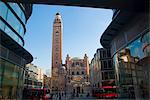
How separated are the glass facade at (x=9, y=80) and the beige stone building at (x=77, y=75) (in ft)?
254

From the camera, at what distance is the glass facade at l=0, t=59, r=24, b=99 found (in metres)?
20.4

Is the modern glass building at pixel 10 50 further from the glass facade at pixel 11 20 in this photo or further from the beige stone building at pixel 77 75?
the beige stone building at pixel 77 75

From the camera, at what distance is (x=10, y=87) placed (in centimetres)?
2331

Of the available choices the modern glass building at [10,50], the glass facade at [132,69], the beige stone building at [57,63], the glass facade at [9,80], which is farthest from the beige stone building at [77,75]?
the glass facade at [132,69]

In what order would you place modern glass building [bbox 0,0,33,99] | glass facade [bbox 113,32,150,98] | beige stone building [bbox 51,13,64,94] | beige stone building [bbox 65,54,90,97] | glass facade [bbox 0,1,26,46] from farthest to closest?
beige stone building [bbox 65,54,90,97], beige stone building [bbox 51,13,64,94], glass facade [bbox 0,1,26,46], modern glass building [bbox 0,0,33,99], glass facade [bbox 113,32,150,98]

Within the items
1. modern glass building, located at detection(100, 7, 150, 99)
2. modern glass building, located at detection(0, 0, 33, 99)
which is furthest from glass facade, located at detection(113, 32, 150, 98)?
modern glass building, located at detection(0, 0, 33, 99)

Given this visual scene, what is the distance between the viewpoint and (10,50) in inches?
906

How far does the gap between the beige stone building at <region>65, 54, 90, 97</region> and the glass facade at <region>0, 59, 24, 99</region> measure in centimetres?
7756

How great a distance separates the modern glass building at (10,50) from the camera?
20312 mm

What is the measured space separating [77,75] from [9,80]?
89.7 meters

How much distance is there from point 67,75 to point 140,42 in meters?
99.5

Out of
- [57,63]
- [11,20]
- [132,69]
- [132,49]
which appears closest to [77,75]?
[57,63]

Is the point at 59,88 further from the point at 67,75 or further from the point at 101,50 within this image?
the point at 101,50

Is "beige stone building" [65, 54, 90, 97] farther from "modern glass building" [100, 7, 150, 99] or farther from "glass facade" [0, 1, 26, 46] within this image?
→ "modern glass building" [100, 7, 150, 99]
